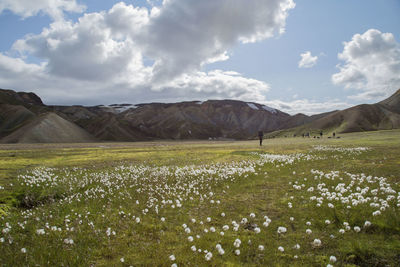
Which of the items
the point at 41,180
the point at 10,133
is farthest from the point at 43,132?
the point at 41,180

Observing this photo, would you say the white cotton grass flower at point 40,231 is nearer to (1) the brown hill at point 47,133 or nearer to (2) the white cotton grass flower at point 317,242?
(2) the white cotton grass flower at point 317,242

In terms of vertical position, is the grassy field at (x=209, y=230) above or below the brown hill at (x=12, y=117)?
below

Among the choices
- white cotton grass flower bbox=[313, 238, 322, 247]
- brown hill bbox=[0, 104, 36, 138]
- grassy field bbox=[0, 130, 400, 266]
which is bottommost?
grassy field bbox=[0, 130, 400, 266]

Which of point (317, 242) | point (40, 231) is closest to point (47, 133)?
point (40, 231)

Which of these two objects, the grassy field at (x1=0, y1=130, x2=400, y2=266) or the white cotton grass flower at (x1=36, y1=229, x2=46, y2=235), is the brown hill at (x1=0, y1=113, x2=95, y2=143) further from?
the white cotton grass flower at (x1=36, y1=229, x2=46, y2=235)

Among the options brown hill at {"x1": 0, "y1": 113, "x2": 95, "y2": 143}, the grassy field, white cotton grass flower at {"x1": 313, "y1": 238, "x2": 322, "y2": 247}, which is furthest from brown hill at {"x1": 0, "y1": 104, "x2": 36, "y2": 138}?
white cotton grass flower at {"x1": 313, "y1": 238, "x2": 322, "y2": 247}

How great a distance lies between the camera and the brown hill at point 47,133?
13750cm

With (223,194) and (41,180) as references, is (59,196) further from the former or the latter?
(223,194)

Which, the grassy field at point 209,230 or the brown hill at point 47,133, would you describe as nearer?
the grassy field at point 209,230

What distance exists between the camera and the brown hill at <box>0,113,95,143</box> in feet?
451

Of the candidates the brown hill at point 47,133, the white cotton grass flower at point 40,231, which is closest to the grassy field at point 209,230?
the white cotton grass flower at point 40,231

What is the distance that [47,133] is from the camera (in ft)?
485

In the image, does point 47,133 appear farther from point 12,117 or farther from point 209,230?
point 209,230

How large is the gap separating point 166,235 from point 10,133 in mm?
196533
